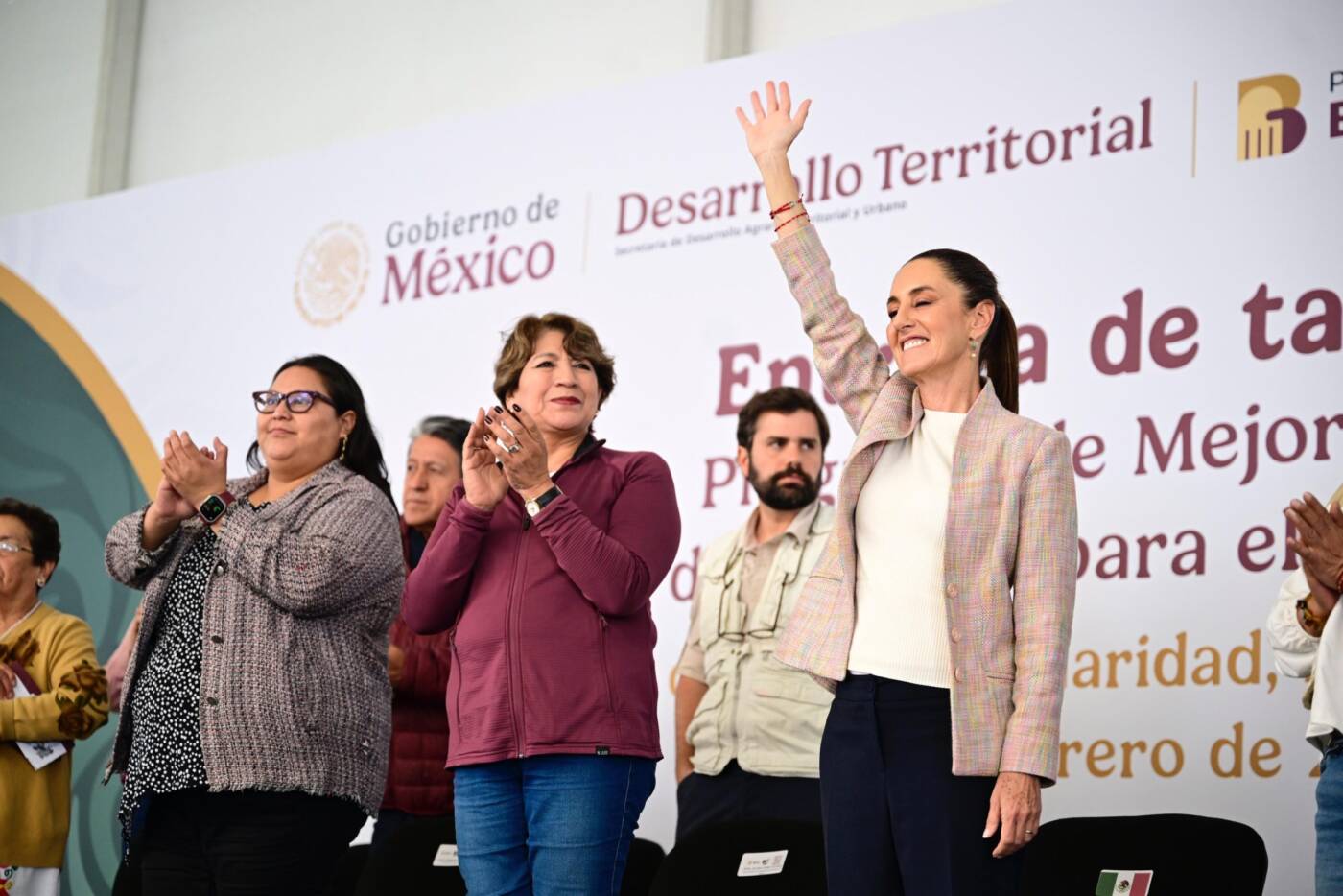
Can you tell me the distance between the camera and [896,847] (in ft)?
6.56

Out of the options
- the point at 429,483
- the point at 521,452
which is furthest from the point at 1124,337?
the point at 521,452

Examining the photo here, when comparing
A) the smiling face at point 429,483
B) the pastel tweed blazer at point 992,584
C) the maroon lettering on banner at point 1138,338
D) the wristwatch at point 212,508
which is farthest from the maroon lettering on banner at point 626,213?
the pastel tweed blazer at point 992,584

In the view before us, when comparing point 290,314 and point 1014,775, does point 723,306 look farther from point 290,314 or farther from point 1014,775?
point 1014,775

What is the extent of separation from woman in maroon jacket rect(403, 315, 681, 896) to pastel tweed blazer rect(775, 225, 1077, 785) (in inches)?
13.4

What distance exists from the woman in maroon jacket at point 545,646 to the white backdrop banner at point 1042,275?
1.61m

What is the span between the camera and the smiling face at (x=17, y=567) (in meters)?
3.79

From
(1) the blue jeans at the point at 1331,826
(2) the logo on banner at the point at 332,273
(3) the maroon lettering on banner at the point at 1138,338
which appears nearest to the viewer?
(1) the blue jeans at the point at 1331,826

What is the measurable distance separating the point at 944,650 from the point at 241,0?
5520 millimetres

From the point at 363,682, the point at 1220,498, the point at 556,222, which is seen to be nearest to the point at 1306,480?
the point at 1220,498

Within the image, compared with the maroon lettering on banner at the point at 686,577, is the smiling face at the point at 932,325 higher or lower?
higher

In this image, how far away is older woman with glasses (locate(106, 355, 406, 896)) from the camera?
2.62m

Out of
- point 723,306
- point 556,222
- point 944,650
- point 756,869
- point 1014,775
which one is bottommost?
point 756,869

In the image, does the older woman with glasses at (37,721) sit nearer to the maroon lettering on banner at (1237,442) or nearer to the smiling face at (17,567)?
the smiling face at (17,567)

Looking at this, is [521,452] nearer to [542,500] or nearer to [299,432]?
[542,500]
